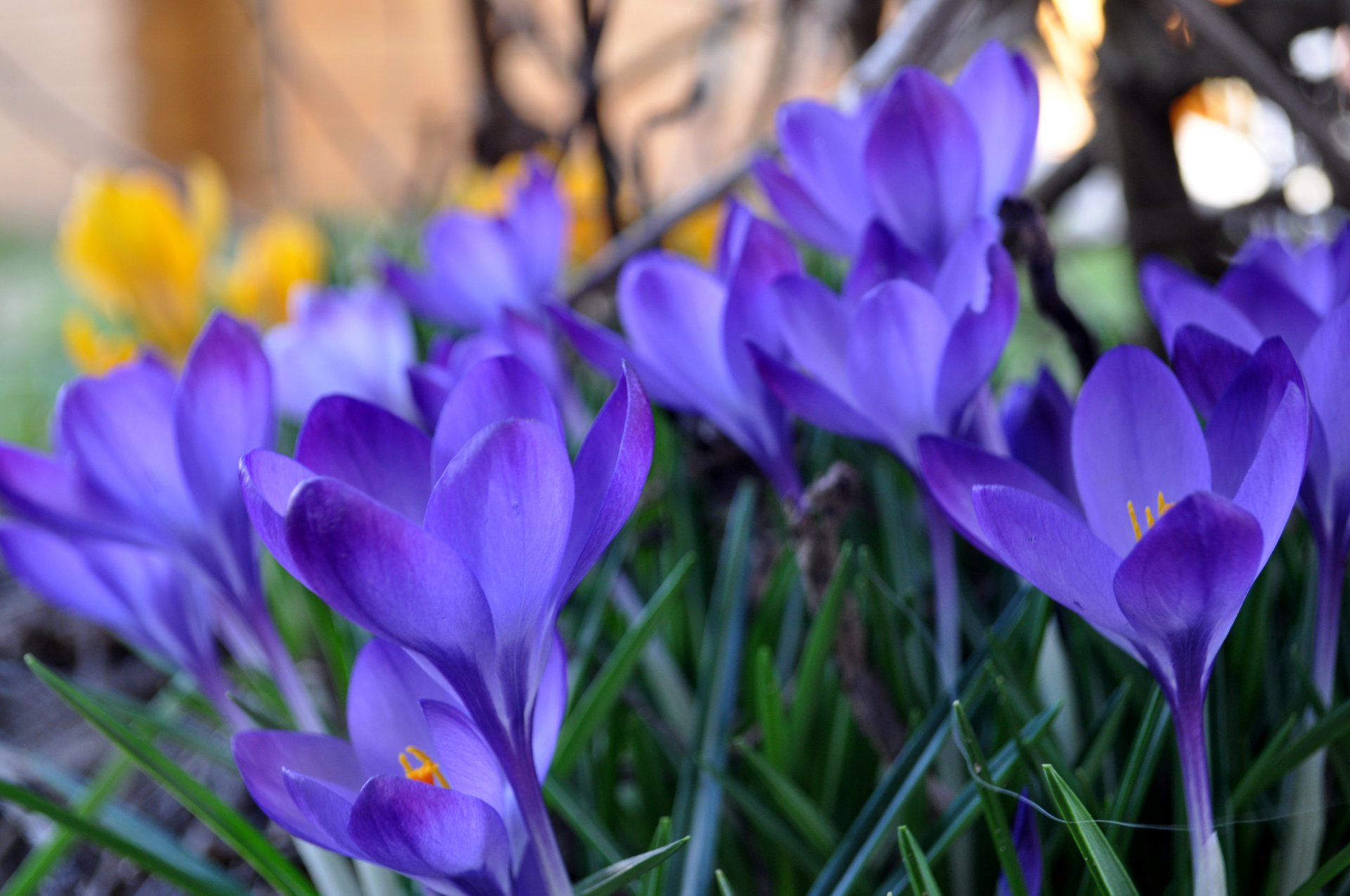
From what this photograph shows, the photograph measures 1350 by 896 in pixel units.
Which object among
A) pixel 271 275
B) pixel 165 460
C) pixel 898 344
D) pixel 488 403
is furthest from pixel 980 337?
pixel 271 275

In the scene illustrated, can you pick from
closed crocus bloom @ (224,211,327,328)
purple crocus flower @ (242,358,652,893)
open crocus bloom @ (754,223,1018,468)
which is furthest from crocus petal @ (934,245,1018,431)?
closed crocus bloom @ (224,211,327,328)

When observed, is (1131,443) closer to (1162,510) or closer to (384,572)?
(1162,510)

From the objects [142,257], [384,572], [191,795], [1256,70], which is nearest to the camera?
[384,572]

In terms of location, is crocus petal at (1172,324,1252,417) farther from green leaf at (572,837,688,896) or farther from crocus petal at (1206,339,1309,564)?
green leaf at (572,837,688,896)

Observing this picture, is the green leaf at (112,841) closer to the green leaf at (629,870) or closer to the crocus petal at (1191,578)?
the green leaf at (629,870)

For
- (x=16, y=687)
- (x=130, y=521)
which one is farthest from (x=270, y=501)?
(x=16, y=687)
